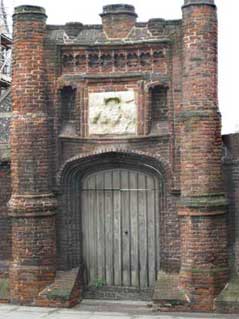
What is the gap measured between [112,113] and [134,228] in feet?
7.94

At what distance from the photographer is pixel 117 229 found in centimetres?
1216

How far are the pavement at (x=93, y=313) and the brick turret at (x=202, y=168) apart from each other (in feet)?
1.91

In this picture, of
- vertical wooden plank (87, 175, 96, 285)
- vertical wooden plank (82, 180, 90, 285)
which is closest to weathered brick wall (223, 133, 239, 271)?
vertical wooden plank (87, 175, 96, 285)

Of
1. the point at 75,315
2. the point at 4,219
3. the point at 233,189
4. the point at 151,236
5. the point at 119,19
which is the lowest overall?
the point at 75,315

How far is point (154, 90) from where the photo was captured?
11.7 metres

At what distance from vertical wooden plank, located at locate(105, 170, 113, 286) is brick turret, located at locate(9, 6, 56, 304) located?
117cm

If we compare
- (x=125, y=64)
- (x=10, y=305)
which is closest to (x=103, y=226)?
(x=10, y=305)

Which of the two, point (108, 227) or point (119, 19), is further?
point (108, 227)

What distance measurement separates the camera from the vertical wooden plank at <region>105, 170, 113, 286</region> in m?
12.2

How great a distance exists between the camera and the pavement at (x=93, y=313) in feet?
35.0

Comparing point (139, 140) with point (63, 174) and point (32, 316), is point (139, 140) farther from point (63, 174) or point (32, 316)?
point (32, 316)

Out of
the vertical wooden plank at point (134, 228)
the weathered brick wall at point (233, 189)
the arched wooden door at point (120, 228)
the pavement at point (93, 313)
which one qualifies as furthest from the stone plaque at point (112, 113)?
the pavement at point (93, 313)

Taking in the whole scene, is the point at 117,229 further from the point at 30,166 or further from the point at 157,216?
the point at 30,166

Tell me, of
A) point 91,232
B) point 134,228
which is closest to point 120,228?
point 134,228
